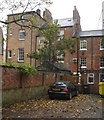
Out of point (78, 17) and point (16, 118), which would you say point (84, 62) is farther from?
point (16, 118)

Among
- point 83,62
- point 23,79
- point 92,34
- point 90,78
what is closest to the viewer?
point 23,79

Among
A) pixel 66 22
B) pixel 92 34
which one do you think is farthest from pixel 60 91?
pixel 66 22

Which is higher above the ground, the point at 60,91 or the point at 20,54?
the point at 20,54

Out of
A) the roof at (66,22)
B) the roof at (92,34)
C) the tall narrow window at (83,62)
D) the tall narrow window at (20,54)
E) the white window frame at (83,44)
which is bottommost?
the tall narrow window at (83,62)

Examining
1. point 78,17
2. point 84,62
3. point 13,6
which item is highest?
point 78,17

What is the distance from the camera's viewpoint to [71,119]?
35.4ft

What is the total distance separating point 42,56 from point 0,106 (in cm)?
1914

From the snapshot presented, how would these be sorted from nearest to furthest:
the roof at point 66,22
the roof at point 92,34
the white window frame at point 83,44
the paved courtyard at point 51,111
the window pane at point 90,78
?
1. the paved courtyard at point 51,111
2. the window pane at point 90,78
3. the roof at point 92,34
4. the white window frame at point 83,44
5. the roof at point 66,22

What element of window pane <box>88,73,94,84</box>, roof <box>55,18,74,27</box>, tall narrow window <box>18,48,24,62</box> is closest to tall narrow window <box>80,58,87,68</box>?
roof <box>55,18,74,27</box>

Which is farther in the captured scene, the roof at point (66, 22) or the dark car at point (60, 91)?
the roof at point (66, 22)

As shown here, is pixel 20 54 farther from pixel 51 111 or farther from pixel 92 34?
pixel 51 111

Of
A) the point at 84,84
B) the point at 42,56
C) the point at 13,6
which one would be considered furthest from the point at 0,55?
the point at 13,6

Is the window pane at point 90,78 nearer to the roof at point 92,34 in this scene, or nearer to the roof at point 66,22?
the roof at point 92,34

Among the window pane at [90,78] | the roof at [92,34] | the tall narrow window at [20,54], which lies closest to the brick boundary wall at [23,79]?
the window pane at [90,78]
